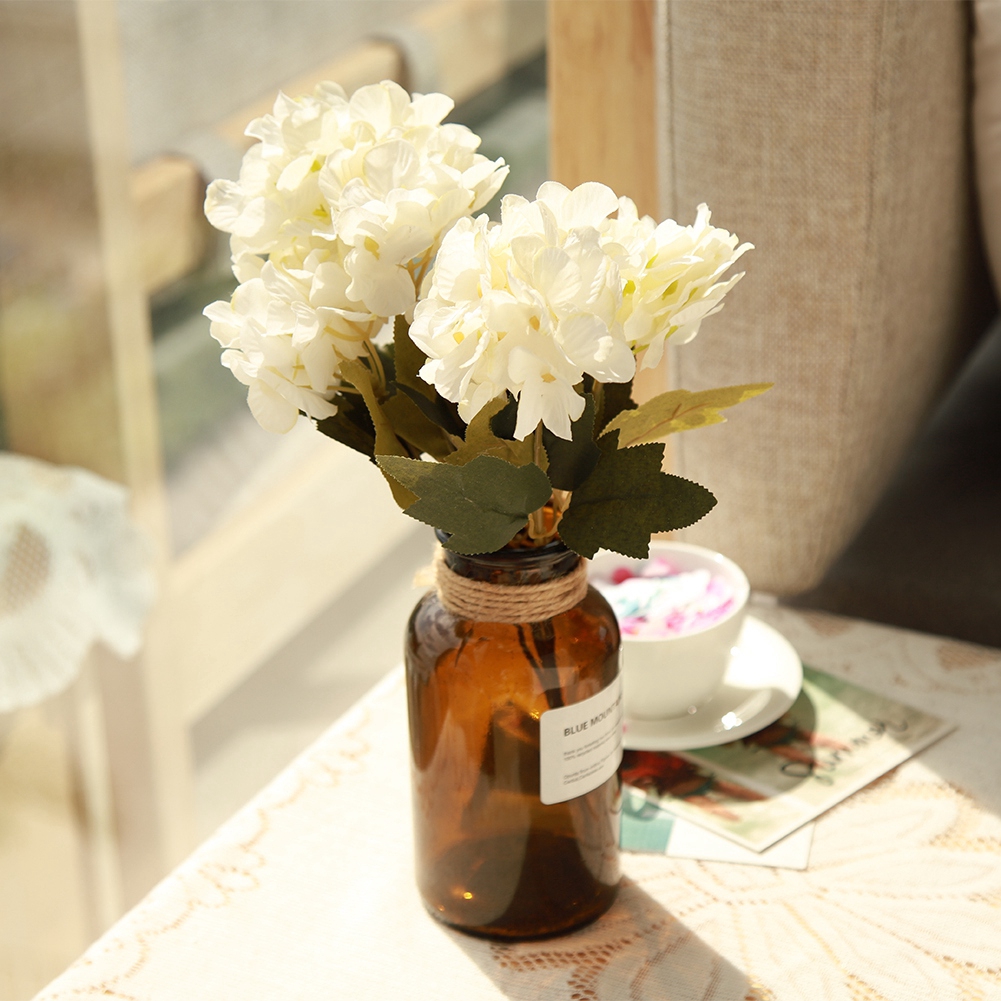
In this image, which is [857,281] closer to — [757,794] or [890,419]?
[890,419]

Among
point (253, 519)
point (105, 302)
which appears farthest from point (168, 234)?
point (253, 519)

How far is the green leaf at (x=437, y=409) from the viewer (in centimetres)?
51

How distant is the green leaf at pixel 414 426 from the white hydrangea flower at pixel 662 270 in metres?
0.10

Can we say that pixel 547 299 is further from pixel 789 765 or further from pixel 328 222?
pixel 789 765

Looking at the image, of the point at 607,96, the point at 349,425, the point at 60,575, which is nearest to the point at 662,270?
the point at 349,425

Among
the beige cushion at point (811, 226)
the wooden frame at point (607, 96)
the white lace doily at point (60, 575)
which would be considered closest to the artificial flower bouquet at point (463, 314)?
the beige cushion at point (811, 226)

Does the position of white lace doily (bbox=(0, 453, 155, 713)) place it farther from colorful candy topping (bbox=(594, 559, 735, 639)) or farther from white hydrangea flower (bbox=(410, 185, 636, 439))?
white hydrangea flower (bbox=(410, 185, 636, 439))

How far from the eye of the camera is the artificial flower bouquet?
43 centimetres

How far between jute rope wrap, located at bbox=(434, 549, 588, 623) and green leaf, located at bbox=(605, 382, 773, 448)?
0.22 ft

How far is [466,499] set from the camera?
46 centimetres

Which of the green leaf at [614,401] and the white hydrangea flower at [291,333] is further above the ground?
the white hydrangea flower at [291,333]

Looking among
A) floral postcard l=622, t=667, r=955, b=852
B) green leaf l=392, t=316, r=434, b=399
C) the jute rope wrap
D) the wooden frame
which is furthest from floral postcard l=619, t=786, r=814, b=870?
the wooden frame

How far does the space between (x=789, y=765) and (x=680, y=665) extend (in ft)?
0.31

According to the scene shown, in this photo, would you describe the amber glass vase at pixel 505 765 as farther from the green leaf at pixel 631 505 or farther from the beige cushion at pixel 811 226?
the beige cushion at pixel 811 226
